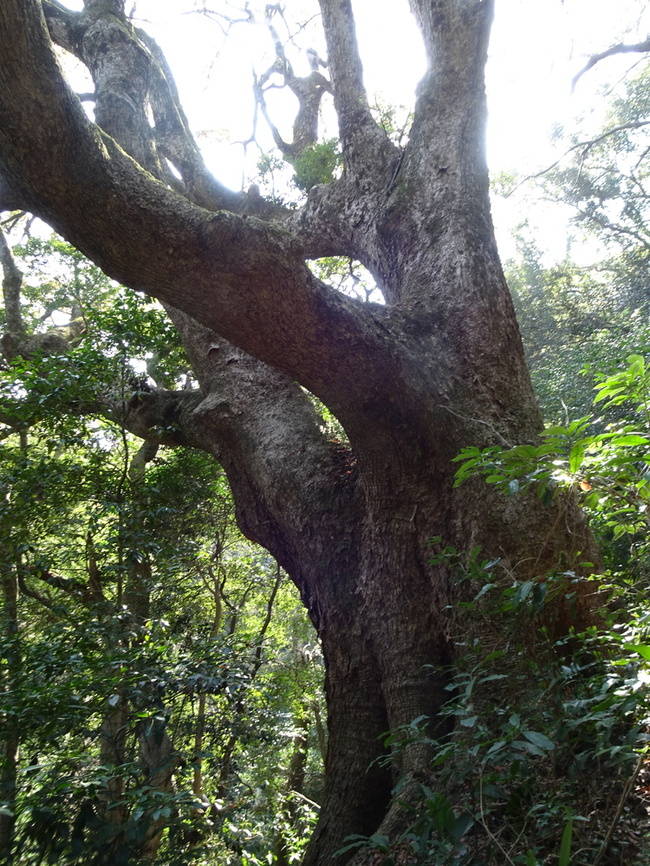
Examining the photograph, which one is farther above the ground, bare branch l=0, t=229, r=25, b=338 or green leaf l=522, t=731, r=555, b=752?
bare branch l=0, t=229, r=25, b=338

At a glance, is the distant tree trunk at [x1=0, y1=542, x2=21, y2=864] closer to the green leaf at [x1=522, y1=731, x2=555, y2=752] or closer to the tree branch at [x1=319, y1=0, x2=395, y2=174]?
the green leaf at [x1=522, y1=731, x2=555, y2=752]

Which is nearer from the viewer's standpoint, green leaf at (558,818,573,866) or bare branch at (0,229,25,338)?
green leaf at (558,818,573,866)

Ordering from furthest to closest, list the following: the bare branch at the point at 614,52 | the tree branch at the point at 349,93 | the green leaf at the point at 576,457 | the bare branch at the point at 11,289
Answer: the bare branch at the point at 11,289
the bare branch at the point at 614,52
the tree branch at the point at 349,93
the green leaf at the point at 576,457

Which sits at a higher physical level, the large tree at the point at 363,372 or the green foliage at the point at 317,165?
the green foliage at the point at 317,165

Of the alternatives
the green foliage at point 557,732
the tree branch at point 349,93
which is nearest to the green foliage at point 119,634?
the green foliage at point 557,732

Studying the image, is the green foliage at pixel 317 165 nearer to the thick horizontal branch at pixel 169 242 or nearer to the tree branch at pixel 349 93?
the tree branch at pixel 349 93

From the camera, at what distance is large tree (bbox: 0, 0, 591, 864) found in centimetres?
244

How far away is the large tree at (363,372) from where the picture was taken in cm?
244

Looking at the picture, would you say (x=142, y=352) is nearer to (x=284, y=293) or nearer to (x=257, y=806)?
(x=284, y=293)

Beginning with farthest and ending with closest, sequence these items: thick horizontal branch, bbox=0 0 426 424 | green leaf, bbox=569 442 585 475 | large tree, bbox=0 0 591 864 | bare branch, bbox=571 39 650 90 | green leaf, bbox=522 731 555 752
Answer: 1. bare branch, bbox=571 39 650 90
2. large tree, bbox=0 0 591 864
3. thick horizontal branch, bbox=0 0 426 424
4. green leaf, bbox=569 442 585 475
5. green leaf, bbox=522 731 555 752

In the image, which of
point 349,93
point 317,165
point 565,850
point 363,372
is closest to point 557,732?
point 565,850

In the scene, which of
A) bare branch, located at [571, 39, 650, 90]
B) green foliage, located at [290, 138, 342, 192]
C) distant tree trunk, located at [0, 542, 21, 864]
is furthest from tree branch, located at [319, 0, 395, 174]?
distant tree trunk, located at [0, 542, 21, 864]

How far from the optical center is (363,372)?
106 inches

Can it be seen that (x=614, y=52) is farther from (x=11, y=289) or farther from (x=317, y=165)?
(x=11, y=289)
